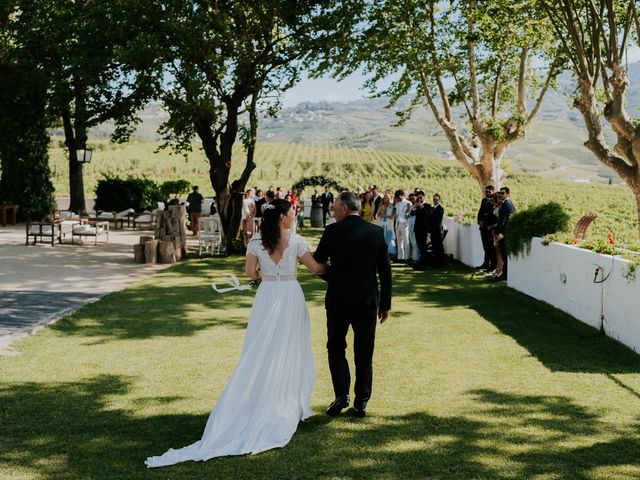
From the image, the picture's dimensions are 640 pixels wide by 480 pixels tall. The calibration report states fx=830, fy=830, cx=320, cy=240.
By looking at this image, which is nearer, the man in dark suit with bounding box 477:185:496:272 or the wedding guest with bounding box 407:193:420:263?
the man in dark suit with bounding box 477:185:496:272

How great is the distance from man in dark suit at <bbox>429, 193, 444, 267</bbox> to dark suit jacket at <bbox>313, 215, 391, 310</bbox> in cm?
1445

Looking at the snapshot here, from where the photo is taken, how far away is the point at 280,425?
654 cm

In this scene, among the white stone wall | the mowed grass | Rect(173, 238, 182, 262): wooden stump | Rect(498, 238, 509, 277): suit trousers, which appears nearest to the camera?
the white stone wall

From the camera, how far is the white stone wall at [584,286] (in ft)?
35.2

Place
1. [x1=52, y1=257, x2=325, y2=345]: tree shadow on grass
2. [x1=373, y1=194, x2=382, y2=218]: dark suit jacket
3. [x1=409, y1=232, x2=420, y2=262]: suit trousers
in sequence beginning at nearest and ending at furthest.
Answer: [x1=52, y1=257, x2=325, y2=345]: tree shadow on grass → [x1=409, y1=232, x2=420, y2=262]: suit trousers → [x1=373, y1=194, x2=382, y2=218]: dark suit jacket

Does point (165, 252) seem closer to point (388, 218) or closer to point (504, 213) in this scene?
point (388, 218)

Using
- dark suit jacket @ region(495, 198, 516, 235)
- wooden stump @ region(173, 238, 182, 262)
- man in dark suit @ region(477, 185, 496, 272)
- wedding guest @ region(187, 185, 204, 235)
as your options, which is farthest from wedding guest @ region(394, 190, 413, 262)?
wedding guest @ region(187, 185, 204, 235)

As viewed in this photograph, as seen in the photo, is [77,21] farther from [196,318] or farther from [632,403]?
[632,403]

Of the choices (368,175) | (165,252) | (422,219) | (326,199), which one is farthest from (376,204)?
(368,175)

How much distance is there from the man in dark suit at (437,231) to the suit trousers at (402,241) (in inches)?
64.9

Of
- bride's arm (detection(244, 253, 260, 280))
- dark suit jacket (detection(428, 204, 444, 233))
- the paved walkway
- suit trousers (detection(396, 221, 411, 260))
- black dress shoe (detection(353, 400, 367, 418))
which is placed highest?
dark suit jacket (detection(428, 204, 444, 233))

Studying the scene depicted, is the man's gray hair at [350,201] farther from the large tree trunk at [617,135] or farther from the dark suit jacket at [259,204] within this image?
the dark suit jacket at [259,204]

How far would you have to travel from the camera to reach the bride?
6387mm

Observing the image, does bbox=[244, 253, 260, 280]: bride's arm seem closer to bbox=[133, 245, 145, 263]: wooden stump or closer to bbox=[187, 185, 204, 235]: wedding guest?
bbox=[133, 245, 145, 263]: wooden stump
